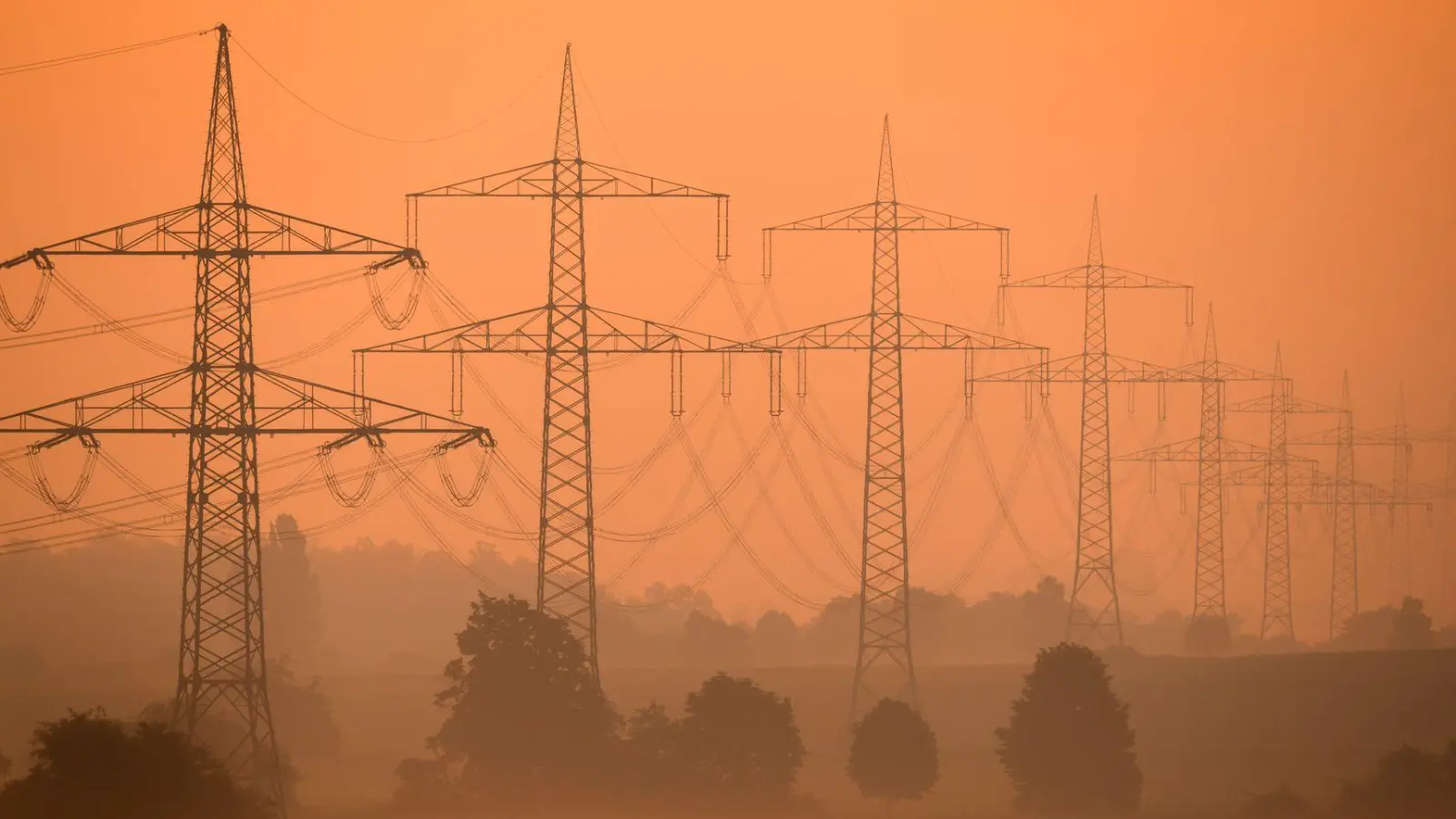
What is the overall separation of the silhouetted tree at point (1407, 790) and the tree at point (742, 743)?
23244mm

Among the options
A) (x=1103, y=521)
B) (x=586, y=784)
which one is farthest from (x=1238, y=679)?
(x=586, y=784)

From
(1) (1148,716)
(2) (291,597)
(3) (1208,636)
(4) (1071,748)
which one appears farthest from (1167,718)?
(2) (291,597)

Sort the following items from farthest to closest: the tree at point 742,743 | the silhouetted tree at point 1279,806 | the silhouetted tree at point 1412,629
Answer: the silhouetted tree at point 1412,629 < the silhouetted tree at point 1279,806 < the tree at point 742,743

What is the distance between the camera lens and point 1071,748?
8125cm

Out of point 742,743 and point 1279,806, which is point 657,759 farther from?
point 1279,806

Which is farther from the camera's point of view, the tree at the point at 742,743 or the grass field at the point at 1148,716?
the grass field at the point at 1148,716

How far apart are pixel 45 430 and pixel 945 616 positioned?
299ft

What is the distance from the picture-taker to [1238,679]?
107m

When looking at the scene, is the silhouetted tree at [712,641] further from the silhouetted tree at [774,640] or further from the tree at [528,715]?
the tree at [528,715]

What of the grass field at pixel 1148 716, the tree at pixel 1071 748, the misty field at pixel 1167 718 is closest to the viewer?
the tree at pixel 1071 748

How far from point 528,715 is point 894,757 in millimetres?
14769

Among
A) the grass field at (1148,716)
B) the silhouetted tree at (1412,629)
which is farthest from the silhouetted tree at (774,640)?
the silhouetted tree at (1412,629)

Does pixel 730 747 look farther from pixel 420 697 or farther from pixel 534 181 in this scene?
pixel 420 697

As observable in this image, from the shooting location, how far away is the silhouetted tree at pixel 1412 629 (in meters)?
126
